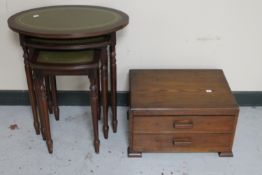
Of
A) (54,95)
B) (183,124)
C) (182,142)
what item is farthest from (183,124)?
(54,95)

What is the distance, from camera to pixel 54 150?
1897 millimetres

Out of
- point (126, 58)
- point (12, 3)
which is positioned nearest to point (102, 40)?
point (126, 58)

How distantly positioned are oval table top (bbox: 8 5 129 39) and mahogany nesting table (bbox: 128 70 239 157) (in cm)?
40

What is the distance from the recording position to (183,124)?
1765 millimetres

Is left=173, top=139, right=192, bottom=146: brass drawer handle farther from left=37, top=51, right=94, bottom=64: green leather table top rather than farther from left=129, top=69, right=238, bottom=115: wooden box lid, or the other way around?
left=37, top=51, right=94, bottom=64: green leather table top

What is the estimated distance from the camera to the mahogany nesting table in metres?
1.72

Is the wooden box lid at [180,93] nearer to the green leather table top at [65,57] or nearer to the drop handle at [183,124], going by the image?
the drop handle at [183,124]

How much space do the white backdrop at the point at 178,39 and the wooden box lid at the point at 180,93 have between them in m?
0.13

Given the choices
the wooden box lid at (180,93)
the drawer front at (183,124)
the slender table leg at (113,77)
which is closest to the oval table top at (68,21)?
the slender table leg at (113,77)

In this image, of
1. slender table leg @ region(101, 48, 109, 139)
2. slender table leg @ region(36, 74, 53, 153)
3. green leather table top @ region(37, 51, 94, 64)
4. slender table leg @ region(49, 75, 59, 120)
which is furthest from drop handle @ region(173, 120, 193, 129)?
slender table leg @ region(49, 75, 59, 120)

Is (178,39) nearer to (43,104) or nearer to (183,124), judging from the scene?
(183,124)

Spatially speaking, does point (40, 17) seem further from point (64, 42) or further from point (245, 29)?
point (245, 29)

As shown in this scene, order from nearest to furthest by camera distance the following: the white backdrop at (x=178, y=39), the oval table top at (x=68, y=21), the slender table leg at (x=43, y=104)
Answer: the oval table top at (x=68, y=21) < the slender table leg at (x=43, y=104) < the white backdrop at (x=178, y=39)

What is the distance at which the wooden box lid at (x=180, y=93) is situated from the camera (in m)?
1.72
